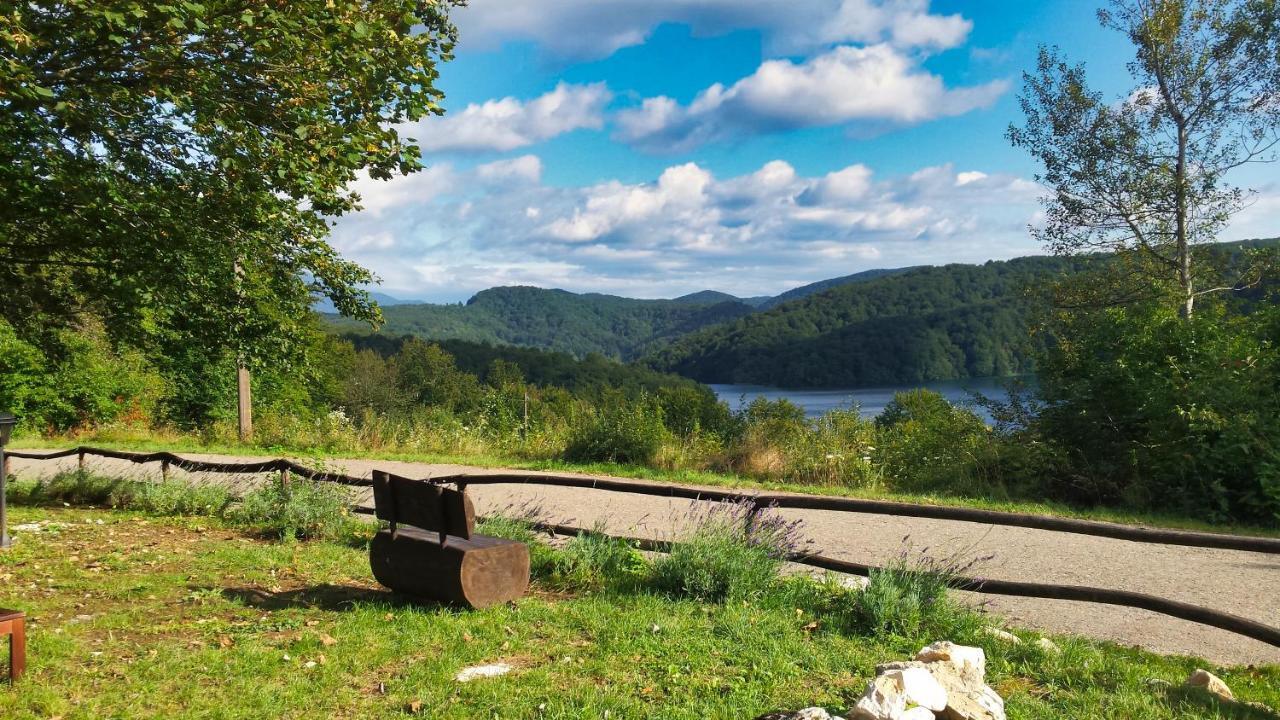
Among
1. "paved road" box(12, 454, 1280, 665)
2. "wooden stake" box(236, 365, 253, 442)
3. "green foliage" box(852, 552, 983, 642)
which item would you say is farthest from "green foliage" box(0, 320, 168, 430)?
"green foliage" box(852, 552, 983, 642)

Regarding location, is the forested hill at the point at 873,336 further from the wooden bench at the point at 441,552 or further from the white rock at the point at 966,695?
the white rock at the point at 966,695

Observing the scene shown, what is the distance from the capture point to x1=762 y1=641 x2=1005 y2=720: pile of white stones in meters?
3.28

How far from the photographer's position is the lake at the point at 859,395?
16.2 metres

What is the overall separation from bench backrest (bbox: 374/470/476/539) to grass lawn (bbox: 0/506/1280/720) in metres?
0.61

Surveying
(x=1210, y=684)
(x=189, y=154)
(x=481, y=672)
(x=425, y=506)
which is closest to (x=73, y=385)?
(x=189, y=154)

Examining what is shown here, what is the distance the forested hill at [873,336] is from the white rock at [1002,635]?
46.0 m

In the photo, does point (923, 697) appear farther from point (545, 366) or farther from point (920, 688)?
point (545, 366)

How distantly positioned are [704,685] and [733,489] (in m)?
7.86

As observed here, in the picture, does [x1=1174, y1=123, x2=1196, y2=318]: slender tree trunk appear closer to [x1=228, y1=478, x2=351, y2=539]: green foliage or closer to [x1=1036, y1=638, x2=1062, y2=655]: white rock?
[x1=1036, y1=638, x2=1062, y2=655]: white rock

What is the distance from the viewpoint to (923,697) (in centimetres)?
338

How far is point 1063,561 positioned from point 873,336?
246 ft

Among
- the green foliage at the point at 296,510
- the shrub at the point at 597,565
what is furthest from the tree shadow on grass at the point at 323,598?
the green foliage at the point at 296,510

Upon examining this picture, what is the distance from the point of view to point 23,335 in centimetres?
975

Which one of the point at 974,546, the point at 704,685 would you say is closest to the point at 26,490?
the point at 704,685
